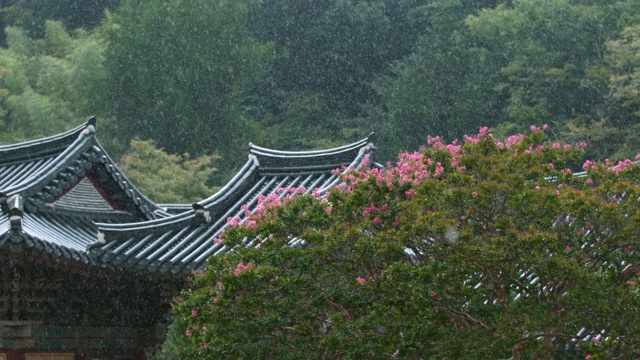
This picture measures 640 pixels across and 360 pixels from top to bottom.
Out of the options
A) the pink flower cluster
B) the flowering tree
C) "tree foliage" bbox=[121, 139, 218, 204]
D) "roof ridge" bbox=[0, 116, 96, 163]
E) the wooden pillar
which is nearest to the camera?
the flowering tree

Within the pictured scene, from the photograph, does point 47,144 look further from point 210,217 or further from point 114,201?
point 210,217

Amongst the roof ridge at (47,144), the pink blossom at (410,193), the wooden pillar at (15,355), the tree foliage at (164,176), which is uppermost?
the roof ridge at (47,144)

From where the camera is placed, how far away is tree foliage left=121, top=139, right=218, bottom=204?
2647cm

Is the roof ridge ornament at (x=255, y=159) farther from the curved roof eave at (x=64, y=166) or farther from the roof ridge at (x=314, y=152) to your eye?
the curved roof eave at (x=64, y=166)

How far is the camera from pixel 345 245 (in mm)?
7293

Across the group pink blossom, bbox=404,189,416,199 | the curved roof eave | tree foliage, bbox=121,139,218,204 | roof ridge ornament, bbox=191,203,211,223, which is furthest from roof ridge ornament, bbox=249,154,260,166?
tree foliage, bbox=121,139,218,204

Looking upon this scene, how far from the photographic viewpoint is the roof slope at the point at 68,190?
10.9m

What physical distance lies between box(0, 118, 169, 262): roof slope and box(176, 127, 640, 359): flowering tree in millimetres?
3302

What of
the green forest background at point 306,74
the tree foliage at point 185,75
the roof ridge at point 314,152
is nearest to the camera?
the roof ridge at point 314,152

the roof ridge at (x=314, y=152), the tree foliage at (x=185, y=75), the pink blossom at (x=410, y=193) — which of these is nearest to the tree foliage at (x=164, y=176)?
the tree foliage at (x=185, y=75)

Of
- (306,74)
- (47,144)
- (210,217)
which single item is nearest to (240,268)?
(210,217)

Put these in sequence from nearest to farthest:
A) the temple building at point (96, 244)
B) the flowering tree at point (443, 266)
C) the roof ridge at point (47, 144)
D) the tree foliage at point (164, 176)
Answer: the flowering tree at point (443, 266), the temple building at point (96, 244), the roof ridge at point (47, 144), the tree foliage at point (164, 176)

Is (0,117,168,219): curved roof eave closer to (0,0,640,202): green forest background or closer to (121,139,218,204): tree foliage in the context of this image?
(121,139,218,204): tree foliage

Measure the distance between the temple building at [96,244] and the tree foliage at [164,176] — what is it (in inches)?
526
